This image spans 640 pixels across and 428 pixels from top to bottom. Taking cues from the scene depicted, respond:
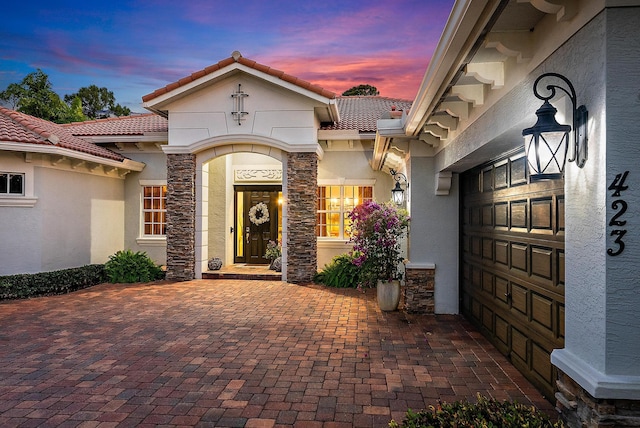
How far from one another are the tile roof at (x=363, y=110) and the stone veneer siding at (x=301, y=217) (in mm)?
1902

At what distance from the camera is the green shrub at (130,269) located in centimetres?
1077

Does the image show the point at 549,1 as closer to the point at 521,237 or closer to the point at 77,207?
the point at 521,237

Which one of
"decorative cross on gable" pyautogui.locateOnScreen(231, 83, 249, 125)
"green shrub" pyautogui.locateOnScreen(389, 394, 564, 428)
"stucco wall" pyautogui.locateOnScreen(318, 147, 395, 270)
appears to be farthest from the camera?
"stucco wall" pyautogui.locateOnScreen(318, 147, 395, 270)

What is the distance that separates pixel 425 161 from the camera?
24.0 feet

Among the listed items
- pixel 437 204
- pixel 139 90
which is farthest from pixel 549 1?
pixel 139 90

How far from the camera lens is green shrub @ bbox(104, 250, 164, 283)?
1077 centimetres

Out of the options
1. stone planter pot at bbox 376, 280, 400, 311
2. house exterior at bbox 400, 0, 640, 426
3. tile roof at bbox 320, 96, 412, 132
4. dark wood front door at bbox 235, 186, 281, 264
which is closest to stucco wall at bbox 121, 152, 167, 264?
dark wood front door at bbox 235, 186, 281, 264

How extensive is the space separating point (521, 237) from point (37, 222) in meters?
10.3

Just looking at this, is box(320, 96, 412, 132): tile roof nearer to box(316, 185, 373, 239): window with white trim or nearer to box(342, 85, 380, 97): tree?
box(316, 185, 373, 239): window with white trim

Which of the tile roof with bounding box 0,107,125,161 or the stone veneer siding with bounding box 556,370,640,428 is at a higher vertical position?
the tile roof with bounding box 0,107,125,161

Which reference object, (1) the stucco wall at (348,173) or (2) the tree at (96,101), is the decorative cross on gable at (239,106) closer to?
(1) the stucco wall at (348,173)

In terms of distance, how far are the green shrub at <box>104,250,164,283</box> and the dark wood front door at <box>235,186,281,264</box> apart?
3.09 meters

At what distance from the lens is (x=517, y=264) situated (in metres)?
4.50

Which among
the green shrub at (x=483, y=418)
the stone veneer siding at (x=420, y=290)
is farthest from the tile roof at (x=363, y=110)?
the green shrub at (x=483, y=418)
